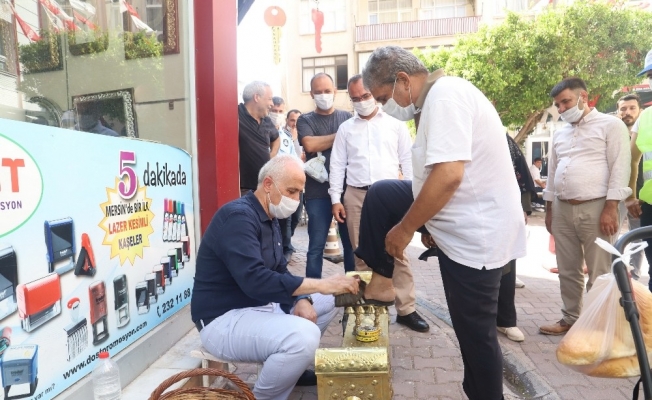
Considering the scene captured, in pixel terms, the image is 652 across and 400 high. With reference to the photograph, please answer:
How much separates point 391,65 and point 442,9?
26939 millimetres

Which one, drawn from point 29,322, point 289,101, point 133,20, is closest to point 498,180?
point 29,322

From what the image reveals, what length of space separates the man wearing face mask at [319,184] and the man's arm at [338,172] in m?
0.20

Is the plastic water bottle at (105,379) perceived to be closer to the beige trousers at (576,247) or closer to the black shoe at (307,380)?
the black shoe at (307,380)

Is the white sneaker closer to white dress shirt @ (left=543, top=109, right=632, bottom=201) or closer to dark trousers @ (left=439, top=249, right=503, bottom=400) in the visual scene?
white dress shirt @ (left=543, top=109, right=632, bottom=201)

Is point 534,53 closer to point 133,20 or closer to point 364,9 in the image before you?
point 133,20

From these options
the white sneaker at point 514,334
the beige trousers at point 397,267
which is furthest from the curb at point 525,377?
the beige trousers at point 397,267

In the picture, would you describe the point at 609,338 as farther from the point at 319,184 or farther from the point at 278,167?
the point at 319,184

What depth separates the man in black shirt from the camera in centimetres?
453

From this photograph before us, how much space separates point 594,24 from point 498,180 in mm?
14246

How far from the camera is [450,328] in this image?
13.1ft

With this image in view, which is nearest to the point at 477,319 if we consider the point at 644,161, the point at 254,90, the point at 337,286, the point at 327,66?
the point at 337,286

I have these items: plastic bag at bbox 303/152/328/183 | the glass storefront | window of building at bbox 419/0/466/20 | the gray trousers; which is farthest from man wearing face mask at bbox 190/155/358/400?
window of building at bbox 419/0/466/20

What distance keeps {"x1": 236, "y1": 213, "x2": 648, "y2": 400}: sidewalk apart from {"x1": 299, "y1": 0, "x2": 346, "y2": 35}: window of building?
2365 centimetres

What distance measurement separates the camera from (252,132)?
4.59 m
